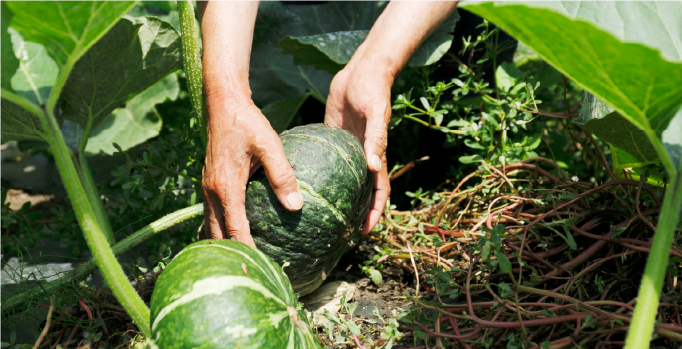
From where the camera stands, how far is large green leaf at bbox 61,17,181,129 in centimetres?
181

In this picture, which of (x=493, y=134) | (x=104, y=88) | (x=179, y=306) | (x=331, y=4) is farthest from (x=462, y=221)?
(x=104, y=88)

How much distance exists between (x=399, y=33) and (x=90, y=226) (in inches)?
53.0

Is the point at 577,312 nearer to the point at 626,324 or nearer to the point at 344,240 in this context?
the point at 626,324

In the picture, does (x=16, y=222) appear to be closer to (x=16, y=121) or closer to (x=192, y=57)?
(x=16, y=121)

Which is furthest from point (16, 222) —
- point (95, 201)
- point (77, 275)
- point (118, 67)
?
point (118, 67)

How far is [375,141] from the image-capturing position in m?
1.73

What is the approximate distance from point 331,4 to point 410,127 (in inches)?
38.7

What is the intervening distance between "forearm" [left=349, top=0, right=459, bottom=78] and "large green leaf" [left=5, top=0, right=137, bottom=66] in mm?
1076

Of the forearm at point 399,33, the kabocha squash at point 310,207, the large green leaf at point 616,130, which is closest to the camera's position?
the large green leaf at point 616,130

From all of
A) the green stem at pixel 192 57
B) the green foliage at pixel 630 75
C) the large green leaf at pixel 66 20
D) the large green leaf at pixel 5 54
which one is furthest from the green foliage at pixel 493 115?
the large green leaf at pixel 5 54

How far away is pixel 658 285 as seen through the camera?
36.3 inches

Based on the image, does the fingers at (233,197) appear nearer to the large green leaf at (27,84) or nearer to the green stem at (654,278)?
the large green leaf at (27,84)

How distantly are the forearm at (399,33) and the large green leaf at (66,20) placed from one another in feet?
3.53

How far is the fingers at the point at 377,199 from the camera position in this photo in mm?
1898
